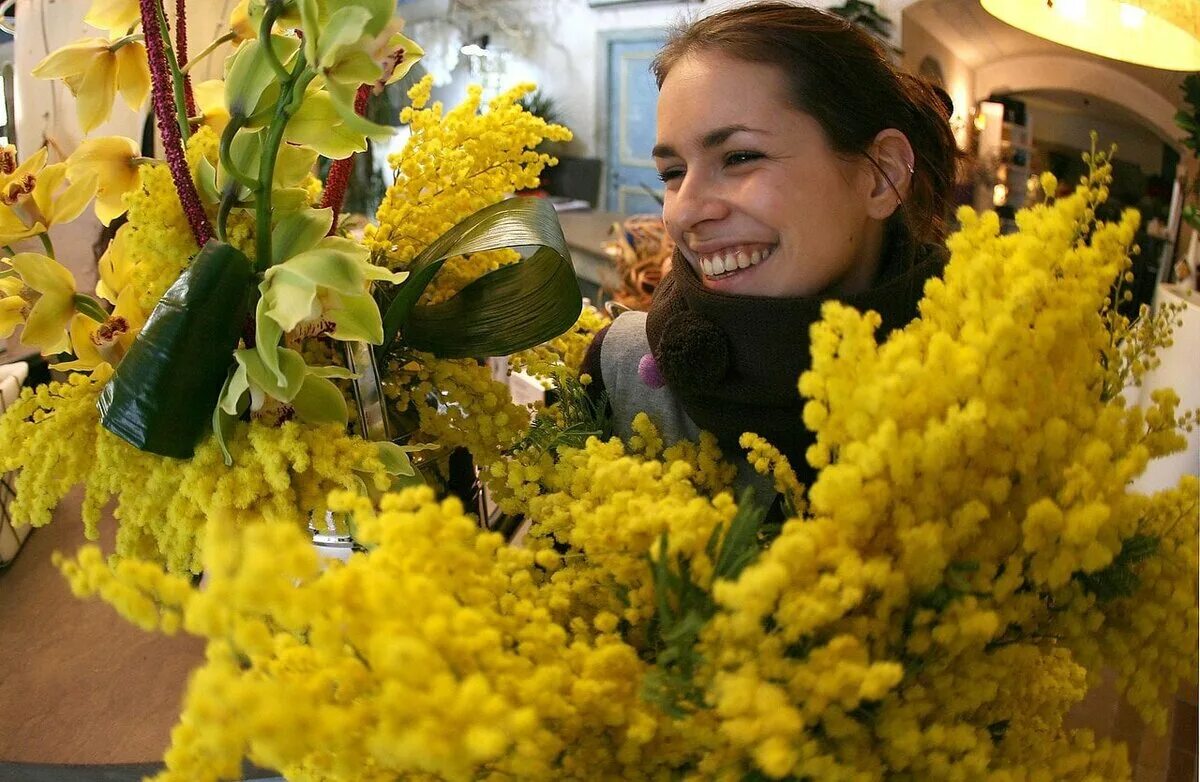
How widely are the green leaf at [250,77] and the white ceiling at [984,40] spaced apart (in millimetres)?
1750

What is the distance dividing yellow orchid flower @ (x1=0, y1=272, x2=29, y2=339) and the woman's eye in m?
0.52

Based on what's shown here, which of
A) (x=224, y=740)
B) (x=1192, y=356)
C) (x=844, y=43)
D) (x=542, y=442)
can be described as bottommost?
(x=1192, y=356)

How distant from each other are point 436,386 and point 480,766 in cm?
37

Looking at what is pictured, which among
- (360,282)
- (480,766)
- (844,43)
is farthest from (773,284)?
(480,766)

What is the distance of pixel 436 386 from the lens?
661 mm

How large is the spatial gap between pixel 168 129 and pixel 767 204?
40 centimetres

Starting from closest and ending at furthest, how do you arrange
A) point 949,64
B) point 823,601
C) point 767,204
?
point 823,601 < point 767,204 < point 949,64

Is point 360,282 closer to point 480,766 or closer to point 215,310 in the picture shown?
point 215,310

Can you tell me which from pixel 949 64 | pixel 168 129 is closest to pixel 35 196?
pixel 168 129

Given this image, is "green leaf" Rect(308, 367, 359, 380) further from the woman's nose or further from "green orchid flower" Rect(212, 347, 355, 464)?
the woman's nose

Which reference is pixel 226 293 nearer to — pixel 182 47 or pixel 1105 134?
pixel 182 47

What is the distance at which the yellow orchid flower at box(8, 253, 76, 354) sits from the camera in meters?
0.56

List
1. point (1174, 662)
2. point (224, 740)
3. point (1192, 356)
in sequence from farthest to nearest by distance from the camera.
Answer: point (1192, 356) → point (1174, 662) → point (224, 740)

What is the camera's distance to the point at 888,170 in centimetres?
70
